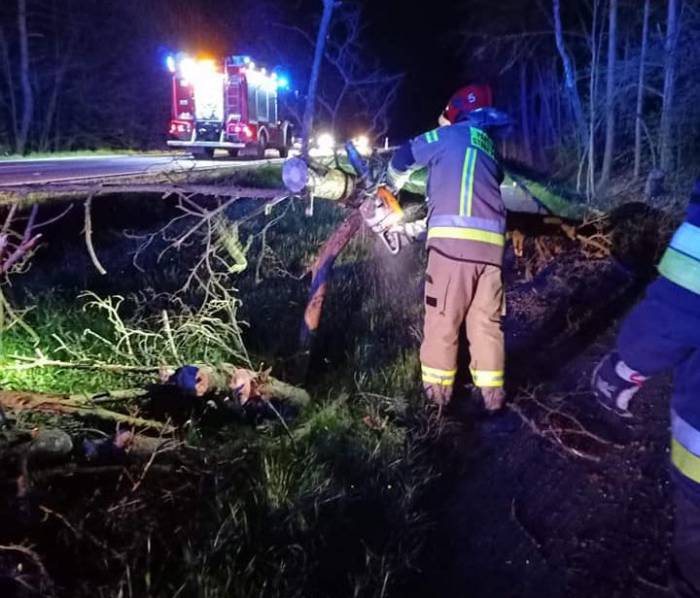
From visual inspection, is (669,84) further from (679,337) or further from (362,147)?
(679,337)

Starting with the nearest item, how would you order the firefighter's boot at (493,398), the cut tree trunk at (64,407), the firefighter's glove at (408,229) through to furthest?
the cut tree trunk at (64,407), the firefighter's boot at (493,398), the firefighter's glove at (408,229)

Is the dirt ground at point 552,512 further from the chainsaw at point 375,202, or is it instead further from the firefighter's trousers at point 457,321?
the chainsaw at point 375,202

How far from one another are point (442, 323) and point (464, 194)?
2.18 feet

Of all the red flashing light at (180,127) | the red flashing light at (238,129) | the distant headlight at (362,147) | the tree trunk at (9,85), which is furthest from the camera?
the tree trunk at (9,85)

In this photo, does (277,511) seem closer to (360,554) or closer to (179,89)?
(360,554)

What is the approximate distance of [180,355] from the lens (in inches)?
152

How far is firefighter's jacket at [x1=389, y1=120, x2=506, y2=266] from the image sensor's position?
10.8 ft

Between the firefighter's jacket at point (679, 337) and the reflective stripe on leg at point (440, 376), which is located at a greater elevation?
the firefighter's jacket at point (679, 337)

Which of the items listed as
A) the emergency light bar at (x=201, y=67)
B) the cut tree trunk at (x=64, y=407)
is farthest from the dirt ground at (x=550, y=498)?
the emergency light bar at (x=201, y=67)

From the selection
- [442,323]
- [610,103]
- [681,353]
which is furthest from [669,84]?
[681,353]

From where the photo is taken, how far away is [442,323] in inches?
131

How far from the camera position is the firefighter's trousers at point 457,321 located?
3.33m

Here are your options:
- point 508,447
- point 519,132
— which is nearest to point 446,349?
point 508,447

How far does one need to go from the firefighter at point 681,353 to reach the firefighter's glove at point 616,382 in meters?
0.03
